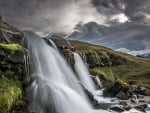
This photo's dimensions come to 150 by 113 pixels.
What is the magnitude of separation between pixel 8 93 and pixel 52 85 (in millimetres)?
7859

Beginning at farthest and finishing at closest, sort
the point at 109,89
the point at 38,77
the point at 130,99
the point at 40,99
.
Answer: the point at 109,89 → the point at 130,99 → the point at 38,77 → the point at 40,99

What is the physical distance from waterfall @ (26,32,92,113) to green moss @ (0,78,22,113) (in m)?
2.37

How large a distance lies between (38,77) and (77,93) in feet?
34.7

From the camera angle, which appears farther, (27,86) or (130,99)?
(130,99)

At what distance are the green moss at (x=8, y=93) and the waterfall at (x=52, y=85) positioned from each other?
237cm

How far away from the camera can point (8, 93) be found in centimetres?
4247

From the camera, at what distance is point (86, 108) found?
5012 cm

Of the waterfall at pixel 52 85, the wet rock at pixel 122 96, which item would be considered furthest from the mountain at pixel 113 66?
the waterfall at pixel 52 85

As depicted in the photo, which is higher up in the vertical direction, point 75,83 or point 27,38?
point 27,38

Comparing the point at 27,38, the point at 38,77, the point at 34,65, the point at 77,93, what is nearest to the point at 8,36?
the point at 27,38

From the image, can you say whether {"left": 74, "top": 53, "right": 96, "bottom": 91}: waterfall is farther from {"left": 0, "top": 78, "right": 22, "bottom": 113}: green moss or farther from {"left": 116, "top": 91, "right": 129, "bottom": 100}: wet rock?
{"left": 0, "top": 78, "right": 22, "bottom": 113}: green moss

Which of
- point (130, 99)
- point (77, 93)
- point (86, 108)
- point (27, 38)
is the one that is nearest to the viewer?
point (86, 108)

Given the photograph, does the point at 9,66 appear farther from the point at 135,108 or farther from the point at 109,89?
the point at 109,89

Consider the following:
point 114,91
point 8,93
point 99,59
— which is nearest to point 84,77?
point 114,91
